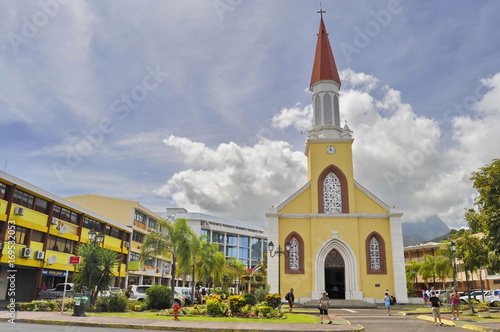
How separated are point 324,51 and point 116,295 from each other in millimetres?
28803

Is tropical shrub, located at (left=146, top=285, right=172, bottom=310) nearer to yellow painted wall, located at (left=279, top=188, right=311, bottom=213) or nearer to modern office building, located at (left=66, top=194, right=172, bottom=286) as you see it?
yellow painted wall, located at (left=279, top=188, right=311, bottom=213)

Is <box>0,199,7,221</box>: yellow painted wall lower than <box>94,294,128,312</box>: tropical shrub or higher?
higher

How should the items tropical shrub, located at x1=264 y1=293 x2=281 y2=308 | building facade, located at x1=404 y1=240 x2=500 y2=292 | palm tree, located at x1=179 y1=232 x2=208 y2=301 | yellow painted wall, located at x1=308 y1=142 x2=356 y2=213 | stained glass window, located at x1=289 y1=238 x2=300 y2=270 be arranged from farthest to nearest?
building facade, located at x1=404 y1=240 x2=500 y2=292, yellow painted wall, located at x1=308 y1=142 x2=356 y2=213, stained glass window, located at x1=289 y1=238 x2=300 y2=270, palm tree, located at x1=179 y1=232 x2=208 y2=301, tropical shrub, located at x1=264 y1=293 x2=281 y2=308

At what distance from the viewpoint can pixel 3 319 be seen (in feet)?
51.8

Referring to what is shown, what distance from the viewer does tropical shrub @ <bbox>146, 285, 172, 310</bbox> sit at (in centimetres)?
2355

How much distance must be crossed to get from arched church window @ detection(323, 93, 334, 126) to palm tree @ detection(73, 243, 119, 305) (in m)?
22.4

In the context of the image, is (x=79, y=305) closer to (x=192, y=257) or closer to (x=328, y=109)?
(x=192, y=257)

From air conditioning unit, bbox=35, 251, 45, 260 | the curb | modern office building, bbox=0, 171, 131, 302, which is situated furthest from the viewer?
air conditioning unit, bbox=35, 251, 45, 260

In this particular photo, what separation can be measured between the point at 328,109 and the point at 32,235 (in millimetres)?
26327

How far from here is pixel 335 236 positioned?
32.8 meters

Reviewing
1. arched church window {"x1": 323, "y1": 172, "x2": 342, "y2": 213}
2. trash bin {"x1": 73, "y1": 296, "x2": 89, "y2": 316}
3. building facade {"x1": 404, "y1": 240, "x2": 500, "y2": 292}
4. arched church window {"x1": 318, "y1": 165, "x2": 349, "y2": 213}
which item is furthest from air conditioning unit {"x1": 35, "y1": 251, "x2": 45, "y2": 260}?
building facade {"x1": 404, "y1": 240, "x2": 500, "y2": 292}

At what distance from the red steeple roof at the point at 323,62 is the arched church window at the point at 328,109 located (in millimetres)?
1767

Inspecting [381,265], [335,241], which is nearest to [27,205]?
[335,241]

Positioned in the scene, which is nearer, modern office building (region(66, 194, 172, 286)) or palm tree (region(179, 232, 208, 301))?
palm tree (region(179, 232, 208, 301))
